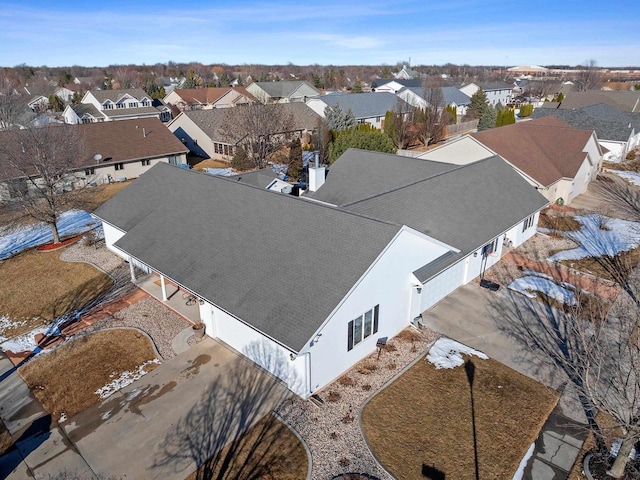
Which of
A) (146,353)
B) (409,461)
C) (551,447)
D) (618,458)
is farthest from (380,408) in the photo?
(146,353)

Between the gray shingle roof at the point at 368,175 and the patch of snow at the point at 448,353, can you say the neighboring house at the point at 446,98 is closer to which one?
the gray shingle roof at the point at 368,175

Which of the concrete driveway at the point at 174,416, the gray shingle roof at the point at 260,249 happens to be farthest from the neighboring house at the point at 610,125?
the concrete driveway at the point at 174,416

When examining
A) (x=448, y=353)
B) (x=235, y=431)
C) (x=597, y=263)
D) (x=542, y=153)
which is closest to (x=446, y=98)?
(x=542, y=153)

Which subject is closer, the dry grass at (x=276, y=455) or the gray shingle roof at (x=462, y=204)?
the dry grass at (x=276, y=455)

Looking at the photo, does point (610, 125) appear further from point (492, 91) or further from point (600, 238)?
point (492, 91)

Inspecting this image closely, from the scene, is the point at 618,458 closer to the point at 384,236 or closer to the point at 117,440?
the point at 384,236

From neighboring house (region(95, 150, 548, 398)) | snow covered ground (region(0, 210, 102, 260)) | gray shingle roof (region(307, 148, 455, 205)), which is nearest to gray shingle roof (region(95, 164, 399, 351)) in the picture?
neighboring house (region(95, 150, 548, 398))
